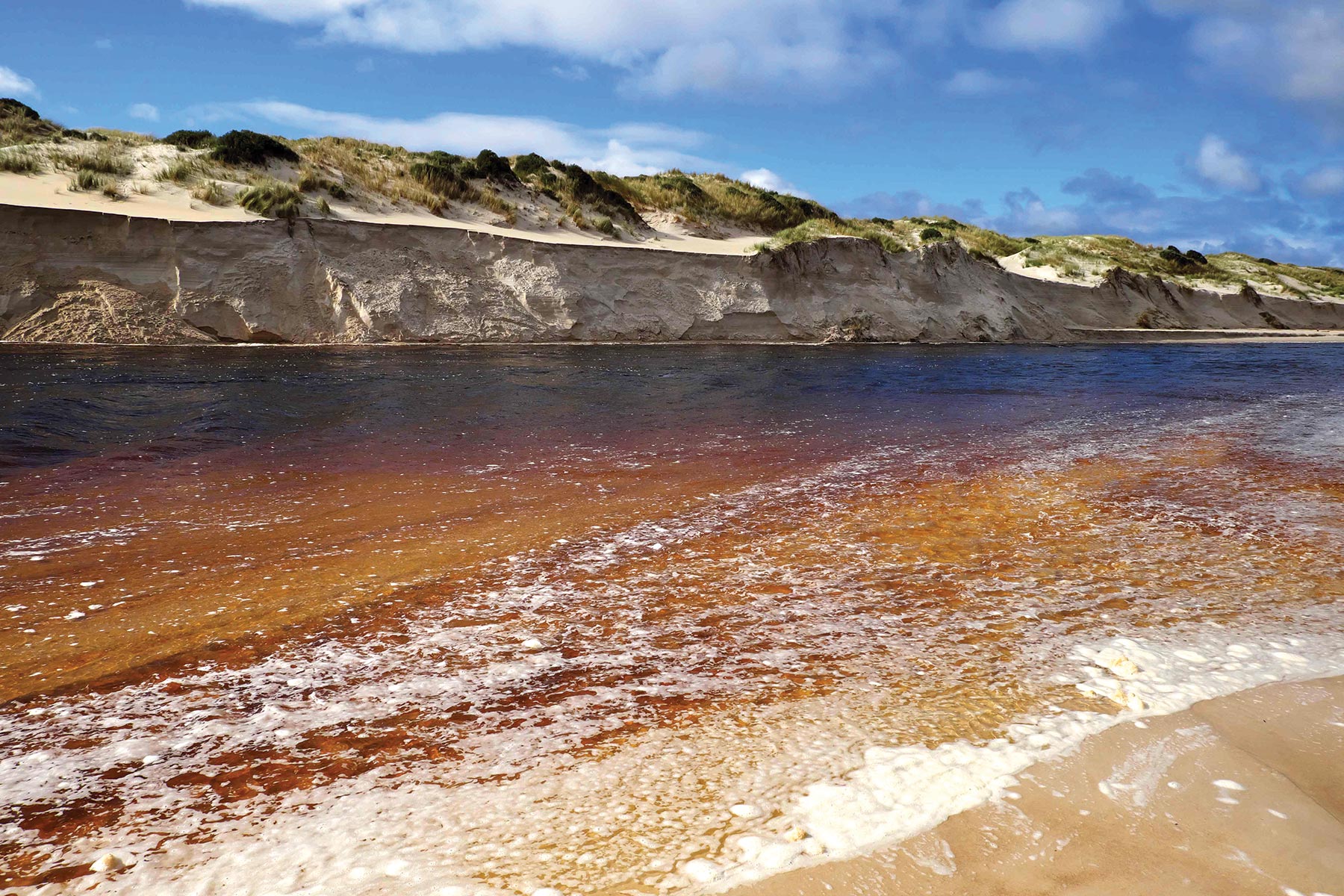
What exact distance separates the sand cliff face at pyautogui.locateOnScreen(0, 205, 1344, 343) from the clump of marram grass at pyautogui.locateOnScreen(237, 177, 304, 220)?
2.80 feet

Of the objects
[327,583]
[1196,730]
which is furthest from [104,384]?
[1196,730]

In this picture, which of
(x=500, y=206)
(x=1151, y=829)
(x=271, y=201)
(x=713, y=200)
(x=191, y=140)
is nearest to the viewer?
(x=1151, y=829)

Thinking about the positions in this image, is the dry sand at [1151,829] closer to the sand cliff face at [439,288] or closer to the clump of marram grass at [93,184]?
the sand cliff face at [439,288]

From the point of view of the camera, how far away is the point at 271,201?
734 inches

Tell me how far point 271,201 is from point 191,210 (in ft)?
5.59

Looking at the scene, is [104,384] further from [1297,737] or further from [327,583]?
[1297,737]

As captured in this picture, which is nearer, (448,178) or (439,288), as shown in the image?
(439,288)

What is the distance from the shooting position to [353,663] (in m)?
2.92

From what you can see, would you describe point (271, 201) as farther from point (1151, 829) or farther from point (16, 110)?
point (1151, 829)

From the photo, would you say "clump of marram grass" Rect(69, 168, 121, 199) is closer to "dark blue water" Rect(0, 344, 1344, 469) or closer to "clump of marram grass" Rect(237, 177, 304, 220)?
"clump of marram grass" Rect(237, 177, 304, 220)

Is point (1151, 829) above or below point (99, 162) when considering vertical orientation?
below

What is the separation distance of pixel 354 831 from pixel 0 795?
1040 mm

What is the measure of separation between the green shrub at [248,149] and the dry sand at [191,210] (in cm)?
192

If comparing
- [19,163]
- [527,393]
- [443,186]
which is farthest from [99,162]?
[527,393]
